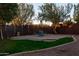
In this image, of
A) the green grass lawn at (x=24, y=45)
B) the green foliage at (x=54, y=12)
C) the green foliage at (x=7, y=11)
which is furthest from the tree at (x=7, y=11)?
the green foliage at (x=54, y=12)

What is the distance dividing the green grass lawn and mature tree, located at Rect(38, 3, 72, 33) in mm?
246

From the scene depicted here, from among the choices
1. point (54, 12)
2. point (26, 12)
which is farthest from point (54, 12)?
point (26, 12)

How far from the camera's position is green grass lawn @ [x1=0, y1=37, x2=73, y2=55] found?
575cm

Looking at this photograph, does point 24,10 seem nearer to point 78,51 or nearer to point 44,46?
point 44,46

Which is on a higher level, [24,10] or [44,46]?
[24,10]

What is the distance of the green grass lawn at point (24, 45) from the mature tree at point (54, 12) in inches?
9.7

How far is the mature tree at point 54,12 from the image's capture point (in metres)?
5.78

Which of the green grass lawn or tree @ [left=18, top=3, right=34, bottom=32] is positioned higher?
tree @ [left=18, top=3, right=34, bottom=32]

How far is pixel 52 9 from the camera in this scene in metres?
5.82

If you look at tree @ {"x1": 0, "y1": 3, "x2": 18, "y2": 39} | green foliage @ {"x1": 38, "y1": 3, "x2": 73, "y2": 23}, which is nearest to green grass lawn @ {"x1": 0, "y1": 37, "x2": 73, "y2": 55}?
tree @ {"x1": 0, "y1": 3, "x2": 18, "y2": 39}

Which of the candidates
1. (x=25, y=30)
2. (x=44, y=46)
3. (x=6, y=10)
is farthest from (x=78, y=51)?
(x=6, y=10)

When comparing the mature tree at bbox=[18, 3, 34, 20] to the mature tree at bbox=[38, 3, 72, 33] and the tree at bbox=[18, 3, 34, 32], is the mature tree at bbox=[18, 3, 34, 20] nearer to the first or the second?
the tree at bbox=[18, 3, 34, 32]

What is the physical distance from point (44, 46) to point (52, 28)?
0.32m

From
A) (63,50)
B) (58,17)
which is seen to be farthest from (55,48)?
(58,17)
